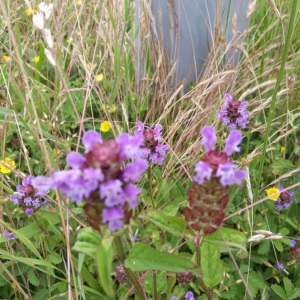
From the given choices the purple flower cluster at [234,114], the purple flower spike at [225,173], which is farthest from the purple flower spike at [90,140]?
the purple flower cluster at [234,114]

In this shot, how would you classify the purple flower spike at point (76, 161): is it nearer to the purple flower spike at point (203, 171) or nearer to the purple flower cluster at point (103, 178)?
the purple flower cluster at point (103, 178)

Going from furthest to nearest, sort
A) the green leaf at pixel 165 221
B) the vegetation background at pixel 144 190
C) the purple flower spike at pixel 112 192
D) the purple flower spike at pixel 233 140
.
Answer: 1. the vegetation background at pixel 144 190
2. the green leaf at pixel 165 221
3. the purple flower spike at pixel 233 140
4. the purple flower spike at pixel 112 192

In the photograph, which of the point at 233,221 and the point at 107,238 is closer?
the point at 107,238

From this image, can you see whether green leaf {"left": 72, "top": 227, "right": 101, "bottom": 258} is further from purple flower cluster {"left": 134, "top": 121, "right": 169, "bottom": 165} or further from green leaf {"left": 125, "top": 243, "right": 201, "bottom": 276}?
purple flower cluster {"left": 134, "top": 121, "right": 169, "bottom": 165}

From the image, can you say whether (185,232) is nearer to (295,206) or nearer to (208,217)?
(208,217)

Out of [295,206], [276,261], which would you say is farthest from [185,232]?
[295,206]

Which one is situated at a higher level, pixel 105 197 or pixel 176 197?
pixel 105 197

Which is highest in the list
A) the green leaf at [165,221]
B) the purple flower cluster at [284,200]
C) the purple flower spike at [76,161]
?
the purple flower spike at [76,161]

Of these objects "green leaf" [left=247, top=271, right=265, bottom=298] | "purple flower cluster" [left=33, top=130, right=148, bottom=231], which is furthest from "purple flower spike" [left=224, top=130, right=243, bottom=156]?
"green leaf" [left=247, top=271, right=265, bottom=298]
